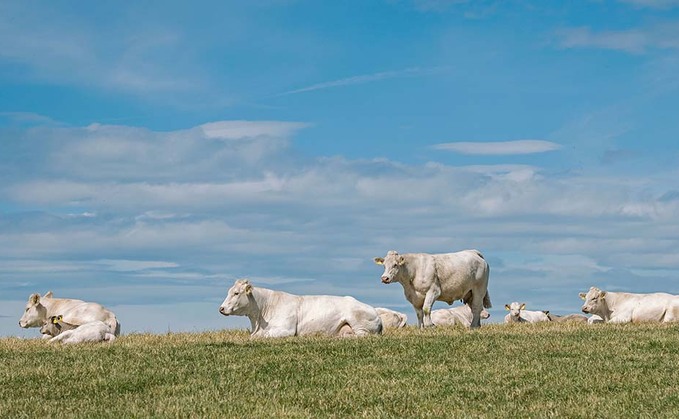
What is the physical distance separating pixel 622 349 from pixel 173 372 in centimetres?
830

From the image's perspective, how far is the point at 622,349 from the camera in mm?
18016

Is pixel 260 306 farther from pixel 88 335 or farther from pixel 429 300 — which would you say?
Answer: pixel 429 300

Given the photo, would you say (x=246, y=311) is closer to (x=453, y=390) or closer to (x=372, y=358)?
(x=372, y=358)

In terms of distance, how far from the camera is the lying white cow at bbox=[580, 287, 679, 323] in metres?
29.7

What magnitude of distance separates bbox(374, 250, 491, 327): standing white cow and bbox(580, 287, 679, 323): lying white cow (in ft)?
14.5

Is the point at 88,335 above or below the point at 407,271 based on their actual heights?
below

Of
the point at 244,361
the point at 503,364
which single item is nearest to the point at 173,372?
the point at 244,361

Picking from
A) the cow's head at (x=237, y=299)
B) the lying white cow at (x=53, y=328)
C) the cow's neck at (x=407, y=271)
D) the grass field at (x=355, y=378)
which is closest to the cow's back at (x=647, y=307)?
the cow's neck at (x=407, y=271)

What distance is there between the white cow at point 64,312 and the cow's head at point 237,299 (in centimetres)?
317

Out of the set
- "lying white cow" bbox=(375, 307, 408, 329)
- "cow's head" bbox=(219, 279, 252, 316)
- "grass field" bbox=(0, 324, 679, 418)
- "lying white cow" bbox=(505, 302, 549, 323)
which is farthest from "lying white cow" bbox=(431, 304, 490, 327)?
"grass field" bbox=(0, 324, 679, 418)

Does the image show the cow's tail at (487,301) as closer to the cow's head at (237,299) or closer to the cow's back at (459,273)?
the cow's back at (459,273)

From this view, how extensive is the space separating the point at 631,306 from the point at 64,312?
17154 mm

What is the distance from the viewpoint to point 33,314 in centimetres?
2730

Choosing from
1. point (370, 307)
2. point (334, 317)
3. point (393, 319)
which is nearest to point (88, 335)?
point (334, 317)
